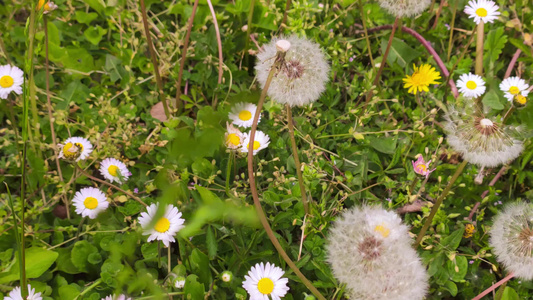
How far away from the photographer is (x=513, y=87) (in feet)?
6.36

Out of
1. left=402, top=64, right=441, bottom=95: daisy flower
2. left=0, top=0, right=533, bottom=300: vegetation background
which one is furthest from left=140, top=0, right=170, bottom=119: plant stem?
left=402, top=64, right=441, bottom=95: daisy flower

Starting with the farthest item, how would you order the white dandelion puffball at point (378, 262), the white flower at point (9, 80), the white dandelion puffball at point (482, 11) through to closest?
the white dandelion puffball at point (482, 11) < the white flower at point (9, 80) < the white dandelion puffball at point (378, 262)

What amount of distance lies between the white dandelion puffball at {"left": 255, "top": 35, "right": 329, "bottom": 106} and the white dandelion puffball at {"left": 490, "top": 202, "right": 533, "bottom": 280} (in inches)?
26.1

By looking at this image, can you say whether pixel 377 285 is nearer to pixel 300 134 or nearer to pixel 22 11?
pixel 300 134

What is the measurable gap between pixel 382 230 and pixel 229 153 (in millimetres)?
718

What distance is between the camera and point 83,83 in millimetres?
2178

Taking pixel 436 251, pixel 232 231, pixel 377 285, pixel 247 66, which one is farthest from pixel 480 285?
A: pixel 247 66

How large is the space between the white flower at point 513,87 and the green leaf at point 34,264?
5.91ft

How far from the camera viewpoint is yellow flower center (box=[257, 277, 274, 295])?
4.64 ft

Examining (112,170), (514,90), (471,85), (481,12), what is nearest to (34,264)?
(112,170)

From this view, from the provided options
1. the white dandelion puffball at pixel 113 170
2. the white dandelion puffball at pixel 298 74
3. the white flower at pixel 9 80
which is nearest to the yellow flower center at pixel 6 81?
the white flower at pixel 9 80

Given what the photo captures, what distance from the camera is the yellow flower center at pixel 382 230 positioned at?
Answer: 3.74 ft

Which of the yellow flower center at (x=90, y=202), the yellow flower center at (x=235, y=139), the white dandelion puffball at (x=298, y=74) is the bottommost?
the yellow flower center at (x=90, y=202)

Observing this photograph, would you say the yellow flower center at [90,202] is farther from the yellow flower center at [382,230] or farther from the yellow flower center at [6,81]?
the yellow flower center at [382,230]
